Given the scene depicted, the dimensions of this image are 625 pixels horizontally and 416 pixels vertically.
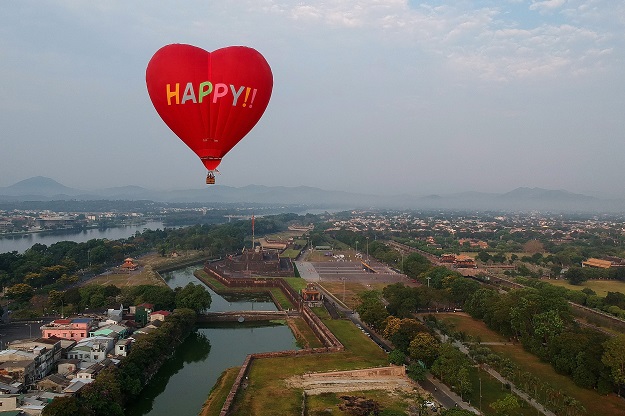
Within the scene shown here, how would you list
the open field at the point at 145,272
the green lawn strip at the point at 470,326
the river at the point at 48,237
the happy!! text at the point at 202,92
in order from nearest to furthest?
the happy!! text at the point at 202,92, the green lawn strip at the point at 470,326, the open field at the point at 145,272, the river at the point at 48,237

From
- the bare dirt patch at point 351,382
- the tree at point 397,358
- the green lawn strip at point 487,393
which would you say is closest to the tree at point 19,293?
the bare dirt patch at point 351,382

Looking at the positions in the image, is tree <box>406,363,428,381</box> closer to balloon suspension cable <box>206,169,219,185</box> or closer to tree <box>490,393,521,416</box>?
tree <box>490,393,521,416</box>

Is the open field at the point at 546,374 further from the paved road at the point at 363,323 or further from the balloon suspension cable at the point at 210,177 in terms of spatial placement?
the balloon suspension cable at the point at 210,177

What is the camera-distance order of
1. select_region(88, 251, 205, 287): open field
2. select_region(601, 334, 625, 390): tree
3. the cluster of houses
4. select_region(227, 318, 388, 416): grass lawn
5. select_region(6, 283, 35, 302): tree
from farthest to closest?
select_region(88, 251, 205, 287): open field → select_region(6, 283, 35, 302): tree → select_region(601, 334, 625, 390): tree → select_region(227, 318, 388, 416): grass lawn → the cluster of houses

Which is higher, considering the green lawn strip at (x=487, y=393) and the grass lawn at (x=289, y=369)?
the grass lawn at (x=289, y=369)

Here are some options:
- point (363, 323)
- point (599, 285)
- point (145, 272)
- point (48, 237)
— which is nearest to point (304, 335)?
point (363, 323)

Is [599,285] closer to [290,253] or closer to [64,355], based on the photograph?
[290,253]

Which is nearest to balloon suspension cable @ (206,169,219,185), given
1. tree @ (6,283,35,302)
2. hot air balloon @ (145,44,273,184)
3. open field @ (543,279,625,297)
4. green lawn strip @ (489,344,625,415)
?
hot air balloon @ (145,44,273,184)
